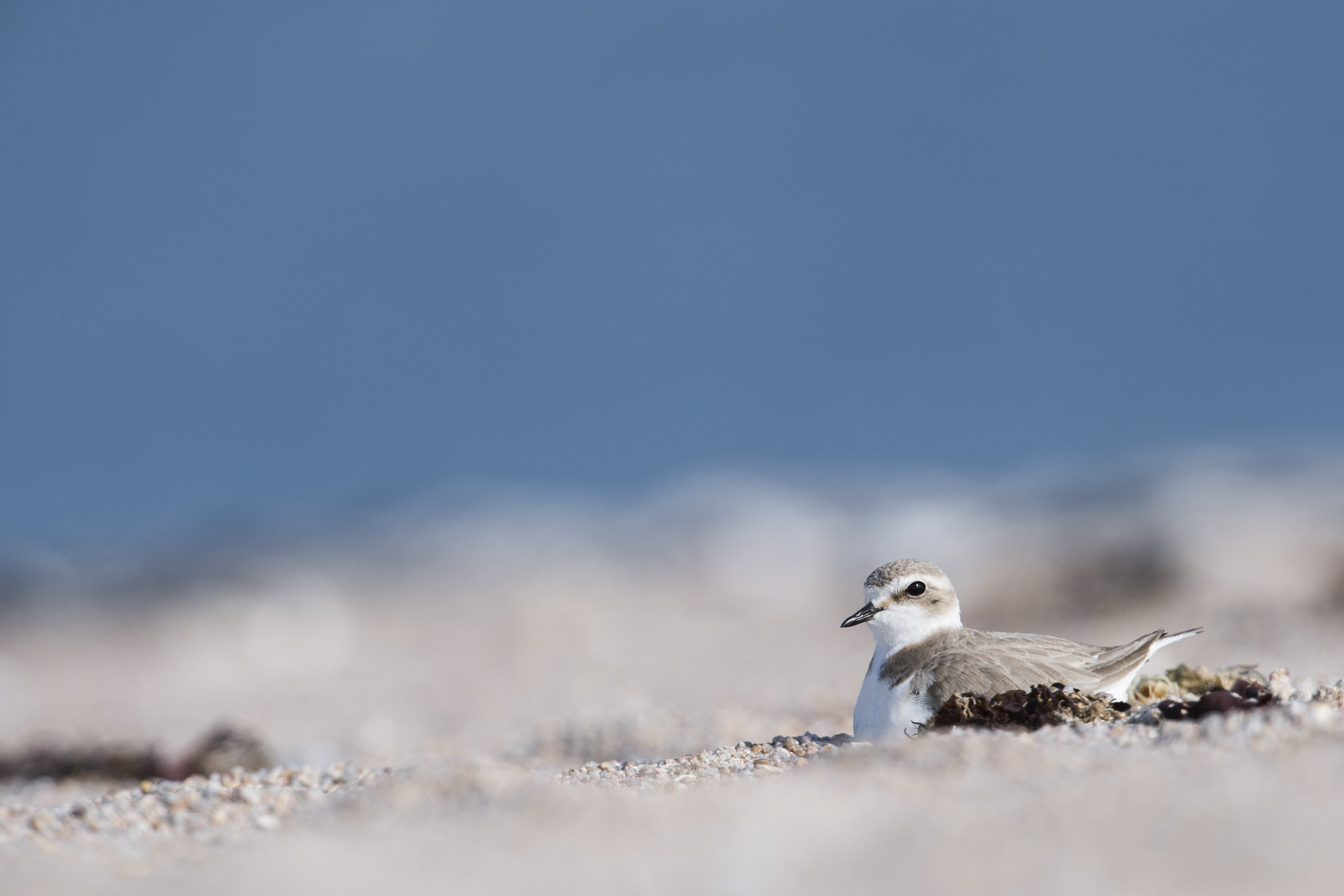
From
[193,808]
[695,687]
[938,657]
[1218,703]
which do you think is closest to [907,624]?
[938,657]

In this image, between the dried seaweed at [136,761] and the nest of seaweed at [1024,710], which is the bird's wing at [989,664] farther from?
the dried seaweed at [136,761]

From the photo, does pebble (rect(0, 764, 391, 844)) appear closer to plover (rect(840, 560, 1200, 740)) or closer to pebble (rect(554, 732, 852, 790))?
pebble (rect(554, 732, 852, 790))

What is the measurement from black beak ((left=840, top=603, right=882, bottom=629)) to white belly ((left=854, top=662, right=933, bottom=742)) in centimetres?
32

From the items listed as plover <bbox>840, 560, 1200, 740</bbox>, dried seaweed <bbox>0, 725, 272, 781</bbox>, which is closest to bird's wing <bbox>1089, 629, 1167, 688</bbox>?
plover <bbox>840, 560, 1200, 740</bbox>

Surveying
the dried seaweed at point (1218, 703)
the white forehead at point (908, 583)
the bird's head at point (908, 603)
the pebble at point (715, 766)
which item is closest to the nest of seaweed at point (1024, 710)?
the dried seaweed at point (1218, 703)

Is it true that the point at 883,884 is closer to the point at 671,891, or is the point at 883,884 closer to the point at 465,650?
the point at 671,891

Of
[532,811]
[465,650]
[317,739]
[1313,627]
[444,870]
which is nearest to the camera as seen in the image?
[444,870]

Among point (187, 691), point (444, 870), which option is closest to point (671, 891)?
point (444, 870)

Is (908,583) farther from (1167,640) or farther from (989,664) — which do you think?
(1167,640)

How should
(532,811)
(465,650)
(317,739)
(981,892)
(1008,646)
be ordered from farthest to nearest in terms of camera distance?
(465,650) < (317,739) < (1008,646) < (532,811) < (981,892)

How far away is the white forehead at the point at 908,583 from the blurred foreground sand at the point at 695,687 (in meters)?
1.75

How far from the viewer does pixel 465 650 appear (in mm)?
21734

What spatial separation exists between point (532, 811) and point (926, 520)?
30.6 m

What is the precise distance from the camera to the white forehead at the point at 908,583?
23.1 ft
